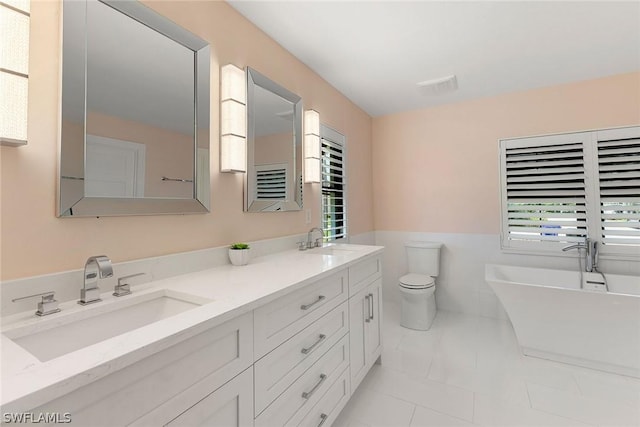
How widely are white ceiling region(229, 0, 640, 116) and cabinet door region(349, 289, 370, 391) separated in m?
1.80

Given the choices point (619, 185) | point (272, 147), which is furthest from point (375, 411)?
point (619, 185)

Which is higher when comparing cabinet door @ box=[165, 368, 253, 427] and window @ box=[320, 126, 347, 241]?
window @ box=[320, 126, 347, 241]

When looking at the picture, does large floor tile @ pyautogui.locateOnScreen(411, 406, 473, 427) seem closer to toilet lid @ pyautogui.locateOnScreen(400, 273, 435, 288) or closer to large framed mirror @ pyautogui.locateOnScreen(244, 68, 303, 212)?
toilet lid @ pyautogui.locateOnScreen(400, 273, 435, 288)

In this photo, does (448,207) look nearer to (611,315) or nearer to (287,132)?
(611,315)

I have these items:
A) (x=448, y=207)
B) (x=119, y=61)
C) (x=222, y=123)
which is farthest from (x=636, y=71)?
(x=119, y=61)

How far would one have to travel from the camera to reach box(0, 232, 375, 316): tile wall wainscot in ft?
3.03

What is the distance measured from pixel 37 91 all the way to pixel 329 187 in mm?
2163

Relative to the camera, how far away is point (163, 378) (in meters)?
0.75

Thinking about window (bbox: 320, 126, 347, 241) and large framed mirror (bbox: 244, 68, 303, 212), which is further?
window (bbox: 320, 126, 347, 241)

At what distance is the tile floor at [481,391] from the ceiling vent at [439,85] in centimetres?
240

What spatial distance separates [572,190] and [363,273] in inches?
95.7

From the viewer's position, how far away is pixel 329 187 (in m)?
2.87

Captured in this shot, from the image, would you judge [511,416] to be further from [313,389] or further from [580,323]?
[313,389]

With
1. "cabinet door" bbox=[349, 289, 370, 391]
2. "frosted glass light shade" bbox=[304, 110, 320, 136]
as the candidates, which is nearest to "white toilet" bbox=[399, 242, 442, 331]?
"cabinet door" bbox=[349, 289, 370, 391]
